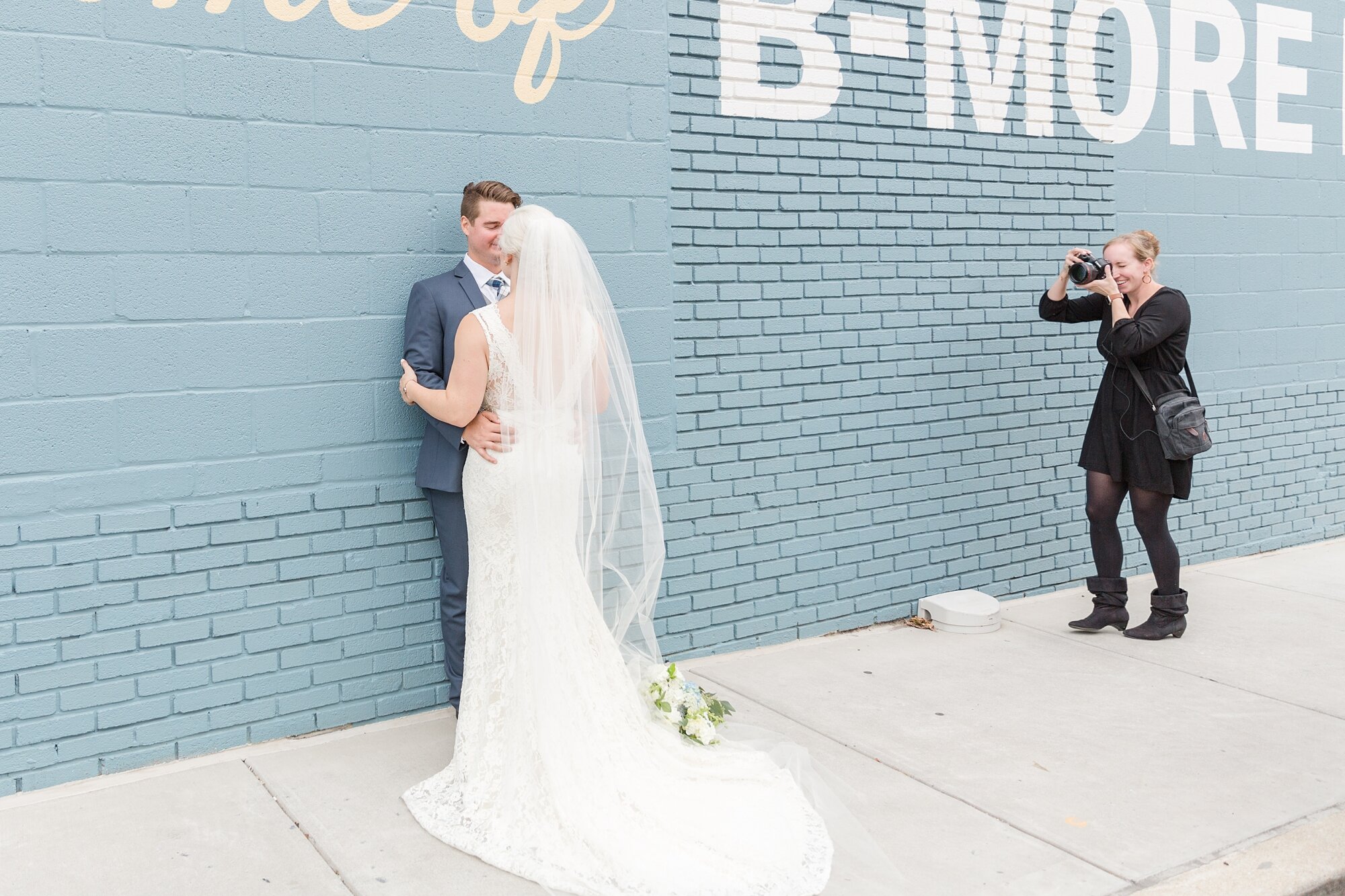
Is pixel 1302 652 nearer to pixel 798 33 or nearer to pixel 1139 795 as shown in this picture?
pixel 1139 795

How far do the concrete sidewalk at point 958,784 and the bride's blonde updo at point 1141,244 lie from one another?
185 centimetres

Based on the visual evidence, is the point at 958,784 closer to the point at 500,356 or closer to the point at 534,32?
the point at 500,356

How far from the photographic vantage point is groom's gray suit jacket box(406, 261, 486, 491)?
4457mm

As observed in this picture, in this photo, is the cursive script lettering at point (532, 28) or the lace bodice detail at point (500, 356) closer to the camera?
the lace bodice detail at point (500, 356)

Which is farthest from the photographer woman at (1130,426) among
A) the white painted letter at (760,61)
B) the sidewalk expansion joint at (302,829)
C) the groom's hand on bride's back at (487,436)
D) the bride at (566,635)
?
the sidewalk expansion joint at (302,829)

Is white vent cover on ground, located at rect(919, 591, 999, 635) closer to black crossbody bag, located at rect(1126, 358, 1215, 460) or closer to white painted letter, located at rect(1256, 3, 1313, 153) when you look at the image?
black crossbody bag, located at rect(1126, 358, 1215, 460)

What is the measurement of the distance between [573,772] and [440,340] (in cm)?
168

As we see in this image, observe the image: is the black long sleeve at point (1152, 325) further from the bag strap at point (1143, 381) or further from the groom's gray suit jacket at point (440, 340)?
the groom's gray suit jacket at point (440, 340)

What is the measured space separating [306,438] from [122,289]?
2.67 feet

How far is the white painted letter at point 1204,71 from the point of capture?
7.12 metres

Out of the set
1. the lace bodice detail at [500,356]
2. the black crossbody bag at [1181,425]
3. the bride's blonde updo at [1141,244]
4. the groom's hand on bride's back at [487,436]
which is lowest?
the black crossbody bag at [1181,425]

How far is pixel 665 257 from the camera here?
532cm

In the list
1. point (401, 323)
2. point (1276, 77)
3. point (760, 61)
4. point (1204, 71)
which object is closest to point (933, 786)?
point (401, 323)

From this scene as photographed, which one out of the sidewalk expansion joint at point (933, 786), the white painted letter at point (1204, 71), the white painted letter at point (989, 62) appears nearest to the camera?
the sidewalk expansion joint at point (933, 786)
